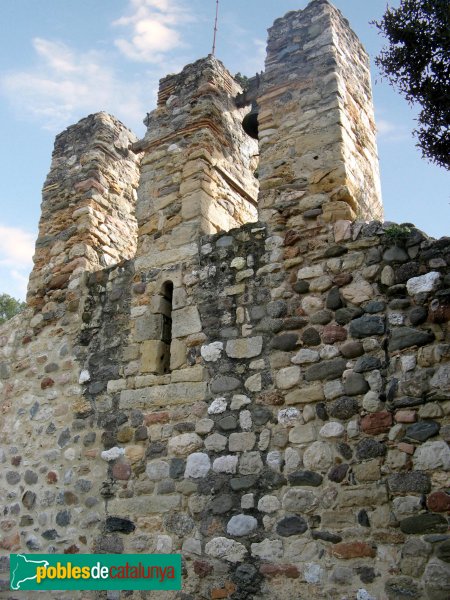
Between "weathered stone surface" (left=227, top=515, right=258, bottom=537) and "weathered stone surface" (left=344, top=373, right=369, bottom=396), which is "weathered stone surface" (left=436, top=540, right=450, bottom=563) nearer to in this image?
"weathered stone surface" (left=344, top=373, right=369, bottom=396)

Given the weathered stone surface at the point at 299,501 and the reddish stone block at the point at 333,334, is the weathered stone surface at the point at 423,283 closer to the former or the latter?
the reddish stone block at the point at 333,334

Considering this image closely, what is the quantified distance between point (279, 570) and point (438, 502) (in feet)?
3.56

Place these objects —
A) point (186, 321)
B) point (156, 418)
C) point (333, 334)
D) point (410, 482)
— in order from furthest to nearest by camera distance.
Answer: point (186, 321) → point (156, 418) → point (333, 334) → point (410, 482)

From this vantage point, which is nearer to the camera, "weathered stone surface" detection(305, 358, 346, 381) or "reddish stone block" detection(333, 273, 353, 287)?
"weathered stone surface" detection(305, 358, 346, 381)

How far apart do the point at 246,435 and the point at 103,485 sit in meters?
1.33

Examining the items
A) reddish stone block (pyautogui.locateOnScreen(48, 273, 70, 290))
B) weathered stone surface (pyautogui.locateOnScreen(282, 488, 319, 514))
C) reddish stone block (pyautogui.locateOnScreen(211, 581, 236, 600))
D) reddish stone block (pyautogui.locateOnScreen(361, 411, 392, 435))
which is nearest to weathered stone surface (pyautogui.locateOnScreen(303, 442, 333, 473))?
weathered stone surface (pyautogui.locateOnScreen(282, 488, 319, 514))

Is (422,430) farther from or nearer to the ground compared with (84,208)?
nearer to the ground

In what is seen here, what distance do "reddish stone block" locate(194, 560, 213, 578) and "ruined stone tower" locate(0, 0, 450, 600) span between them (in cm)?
1

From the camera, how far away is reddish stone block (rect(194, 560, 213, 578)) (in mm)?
4164

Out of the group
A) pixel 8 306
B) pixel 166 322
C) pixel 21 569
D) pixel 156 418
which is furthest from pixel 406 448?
pixel 8 306

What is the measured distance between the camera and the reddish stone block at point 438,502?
3479 mm

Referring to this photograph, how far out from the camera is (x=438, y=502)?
3504 millimetres

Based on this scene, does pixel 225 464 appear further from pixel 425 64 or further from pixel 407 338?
pixel 425 64

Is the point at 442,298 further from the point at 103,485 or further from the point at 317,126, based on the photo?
the point at 103,485
